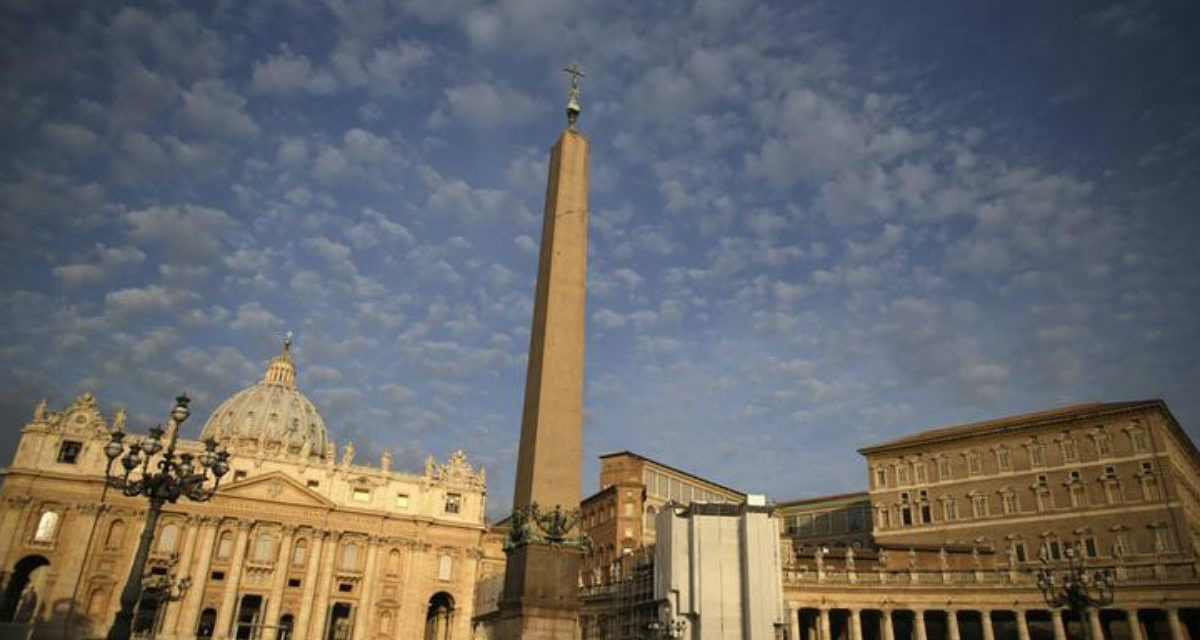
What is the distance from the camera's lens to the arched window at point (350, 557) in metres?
62.0

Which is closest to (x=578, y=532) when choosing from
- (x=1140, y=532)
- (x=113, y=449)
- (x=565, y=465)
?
(x=565, y=465)

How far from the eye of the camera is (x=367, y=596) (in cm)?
6106

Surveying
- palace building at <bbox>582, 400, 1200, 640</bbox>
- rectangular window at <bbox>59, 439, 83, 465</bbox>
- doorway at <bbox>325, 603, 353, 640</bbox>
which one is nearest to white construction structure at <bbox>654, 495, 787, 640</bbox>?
palace building at <bbox>582, 400, 1200, 640</bbox>

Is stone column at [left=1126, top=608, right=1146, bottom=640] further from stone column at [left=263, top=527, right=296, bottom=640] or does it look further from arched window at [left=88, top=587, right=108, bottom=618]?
arched window at [left=88, top=587, right=108, bottom=618]

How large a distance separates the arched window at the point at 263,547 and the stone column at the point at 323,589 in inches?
151

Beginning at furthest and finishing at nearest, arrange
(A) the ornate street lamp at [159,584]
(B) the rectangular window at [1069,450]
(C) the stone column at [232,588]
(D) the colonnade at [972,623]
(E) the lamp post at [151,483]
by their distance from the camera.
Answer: (C) the stone column at [232,588]
(A) the ornate street lamp at [159,584]
(B) the rectangular window at [1069,450]
(D) the colonnade at [972,623]
(E) the lamp post at [151,483]

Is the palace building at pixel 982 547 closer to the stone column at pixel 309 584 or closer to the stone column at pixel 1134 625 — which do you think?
the stone column at pixel 1134 625

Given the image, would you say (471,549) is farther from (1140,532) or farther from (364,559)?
(1140,532)

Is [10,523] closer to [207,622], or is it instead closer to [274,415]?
[207,622]

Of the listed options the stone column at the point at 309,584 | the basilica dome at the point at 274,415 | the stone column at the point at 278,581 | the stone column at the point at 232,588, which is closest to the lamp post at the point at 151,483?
the stone column at the point at 232,588

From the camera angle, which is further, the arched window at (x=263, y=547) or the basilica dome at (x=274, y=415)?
the basilica dome at (x=274, y=415)

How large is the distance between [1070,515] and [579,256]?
38327 millimetres

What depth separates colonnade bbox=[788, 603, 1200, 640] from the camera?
34.1 metres

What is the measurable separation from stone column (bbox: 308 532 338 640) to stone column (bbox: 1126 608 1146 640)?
50.3 metres
